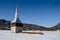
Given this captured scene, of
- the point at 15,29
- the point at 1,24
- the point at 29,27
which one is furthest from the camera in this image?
the point at 1,24

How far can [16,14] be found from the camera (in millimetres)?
46250

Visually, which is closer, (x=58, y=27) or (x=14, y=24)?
(x=14, y=24)

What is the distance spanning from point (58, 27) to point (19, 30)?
3240 inches

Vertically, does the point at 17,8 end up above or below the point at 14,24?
above

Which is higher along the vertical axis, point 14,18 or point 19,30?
point 14,18

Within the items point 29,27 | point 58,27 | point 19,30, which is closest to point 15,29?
point 19,30

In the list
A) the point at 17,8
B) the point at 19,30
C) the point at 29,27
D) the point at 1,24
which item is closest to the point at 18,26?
the point at 19,30

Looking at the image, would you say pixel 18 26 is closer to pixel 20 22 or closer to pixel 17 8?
pixel 20 22

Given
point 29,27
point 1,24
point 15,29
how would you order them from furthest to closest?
point 1,24
point 29,27
point 15,29

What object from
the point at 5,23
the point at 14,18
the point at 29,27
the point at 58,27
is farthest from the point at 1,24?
the point at 14,18

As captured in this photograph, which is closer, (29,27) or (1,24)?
(29,27)

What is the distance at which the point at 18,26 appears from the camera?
150ft

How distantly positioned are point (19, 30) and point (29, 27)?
73065mm

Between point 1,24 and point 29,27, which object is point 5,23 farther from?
point 29,27
